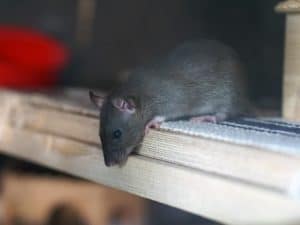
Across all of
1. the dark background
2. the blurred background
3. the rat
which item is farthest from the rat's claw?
the dark background

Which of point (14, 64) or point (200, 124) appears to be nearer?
point (200, 124)

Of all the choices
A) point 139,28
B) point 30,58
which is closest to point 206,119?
point 30,58

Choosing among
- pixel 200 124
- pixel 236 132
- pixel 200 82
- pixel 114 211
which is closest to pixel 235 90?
pixel 200 82

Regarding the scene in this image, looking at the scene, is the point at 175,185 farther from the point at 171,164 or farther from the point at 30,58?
the point at 30,58

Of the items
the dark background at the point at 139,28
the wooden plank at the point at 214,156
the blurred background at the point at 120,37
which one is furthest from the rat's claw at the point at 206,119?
the dark background at the point at 139,28

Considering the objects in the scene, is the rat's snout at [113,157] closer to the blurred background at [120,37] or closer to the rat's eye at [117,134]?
the rat's eye at [117,134]

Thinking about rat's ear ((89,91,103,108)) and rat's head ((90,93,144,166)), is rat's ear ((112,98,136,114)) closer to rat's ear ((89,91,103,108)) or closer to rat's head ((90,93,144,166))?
rat's head ((90,93,144,166))

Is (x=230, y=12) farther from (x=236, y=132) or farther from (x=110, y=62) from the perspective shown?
(x=236, y=132)
